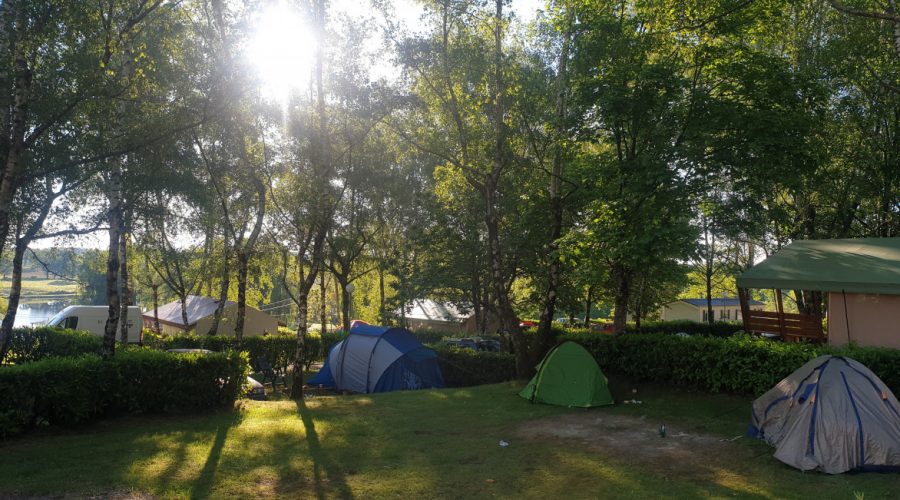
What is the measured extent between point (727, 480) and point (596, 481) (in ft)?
5.73

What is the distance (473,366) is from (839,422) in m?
11.8

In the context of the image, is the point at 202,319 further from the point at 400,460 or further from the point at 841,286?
the point at 841,286

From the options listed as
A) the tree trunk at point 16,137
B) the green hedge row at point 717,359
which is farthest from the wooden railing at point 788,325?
the tree trunk at point 16,137

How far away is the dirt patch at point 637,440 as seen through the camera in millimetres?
8422

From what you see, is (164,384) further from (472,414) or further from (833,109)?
(833,109)

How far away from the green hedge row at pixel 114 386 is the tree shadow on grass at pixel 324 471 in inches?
102

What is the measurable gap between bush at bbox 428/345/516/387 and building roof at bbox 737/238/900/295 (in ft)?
23.9

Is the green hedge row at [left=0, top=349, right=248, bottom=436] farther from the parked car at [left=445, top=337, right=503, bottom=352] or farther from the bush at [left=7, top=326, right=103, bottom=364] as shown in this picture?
the parked car at [left=445, top=337, right=503, bottom=352]

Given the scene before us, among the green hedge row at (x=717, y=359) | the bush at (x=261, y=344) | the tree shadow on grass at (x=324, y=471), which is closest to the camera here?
the tree shadow on grass at (x=324, y=471)

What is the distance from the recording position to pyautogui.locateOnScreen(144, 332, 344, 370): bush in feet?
68.3

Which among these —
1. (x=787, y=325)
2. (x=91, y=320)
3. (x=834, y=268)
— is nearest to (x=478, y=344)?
(x=787, y=325)

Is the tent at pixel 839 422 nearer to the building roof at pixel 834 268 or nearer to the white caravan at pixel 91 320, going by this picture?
the building roof at pixel 834 268

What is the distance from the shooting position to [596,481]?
749 cm

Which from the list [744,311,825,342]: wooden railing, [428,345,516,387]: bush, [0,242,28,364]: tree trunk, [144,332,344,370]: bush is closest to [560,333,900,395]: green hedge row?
[744,311,825,342]: wooden railing
